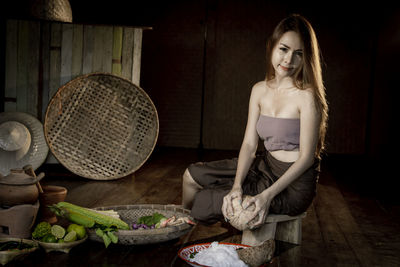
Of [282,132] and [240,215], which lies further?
[282,132]

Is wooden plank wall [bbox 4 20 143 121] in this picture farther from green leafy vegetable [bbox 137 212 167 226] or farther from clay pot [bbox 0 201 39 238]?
clay pot [bbox 0 201 39 238]

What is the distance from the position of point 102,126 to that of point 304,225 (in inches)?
71.2

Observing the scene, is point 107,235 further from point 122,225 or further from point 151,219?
point 151,219

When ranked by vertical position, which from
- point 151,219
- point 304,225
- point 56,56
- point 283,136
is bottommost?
point 304,225

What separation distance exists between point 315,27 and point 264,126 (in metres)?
3.62

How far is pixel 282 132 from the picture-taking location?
242cm

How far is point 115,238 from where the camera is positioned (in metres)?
2.17

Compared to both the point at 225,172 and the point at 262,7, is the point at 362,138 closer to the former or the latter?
the point at 262,7

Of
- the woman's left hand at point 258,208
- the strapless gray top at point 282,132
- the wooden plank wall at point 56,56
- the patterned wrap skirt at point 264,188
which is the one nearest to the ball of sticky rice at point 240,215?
the woman's left hand at point 258,208

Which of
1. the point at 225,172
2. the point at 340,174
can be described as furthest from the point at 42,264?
the point at 340,174

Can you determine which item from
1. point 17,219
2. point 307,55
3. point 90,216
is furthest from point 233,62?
point 17,219

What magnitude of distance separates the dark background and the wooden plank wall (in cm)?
193

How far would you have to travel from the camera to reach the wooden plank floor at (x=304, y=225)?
7.41 ft

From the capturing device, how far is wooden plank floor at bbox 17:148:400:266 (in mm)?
2260
